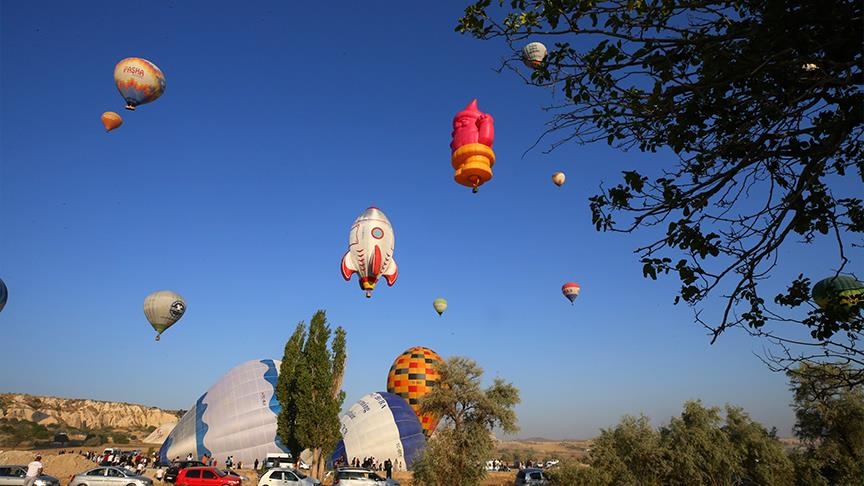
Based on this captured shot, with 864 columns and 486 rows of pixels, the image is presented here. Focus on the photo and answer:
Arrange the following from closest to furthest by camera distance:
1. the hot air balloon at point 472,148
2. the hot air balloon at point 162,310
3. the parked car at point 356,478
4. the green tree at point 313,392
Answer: the hot air balloon at point 472,148 < the parked car at point 356,478 < the green tree at point 313,392 < the hot air balloon at point 162,310

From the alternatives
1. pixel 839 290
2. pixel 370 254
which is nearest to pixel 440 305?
pixel 370 254

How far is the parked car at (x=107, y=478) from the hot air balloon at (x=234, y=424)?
16396 mm

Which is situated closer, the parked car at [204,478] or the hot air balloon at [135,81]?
the parked car at [204,478]

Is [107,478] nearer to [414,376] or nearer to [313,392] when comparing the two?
[313,392]

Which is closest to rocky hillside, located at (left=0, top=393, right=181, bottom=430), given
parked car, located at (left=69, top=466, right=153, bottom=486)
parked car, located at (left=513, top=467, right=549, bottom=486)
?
parked car, located at (left=69, top=466, right=153, bottom=486)

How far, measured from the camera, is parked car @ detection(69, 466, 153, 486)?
2202 cm

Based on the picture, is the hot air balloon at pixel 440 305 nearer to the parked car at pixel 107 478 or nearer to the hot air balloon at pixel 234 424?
the hot air balloon at pixel 234 424

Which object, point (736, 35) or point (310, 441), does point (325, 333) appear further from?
point (736, 35)

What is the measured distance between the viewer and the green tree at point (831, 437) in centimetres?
2569

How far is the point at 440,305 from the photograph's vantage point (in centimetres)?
5384

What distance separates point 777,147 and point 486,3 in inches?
150

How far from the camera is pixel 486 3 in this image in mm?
6211

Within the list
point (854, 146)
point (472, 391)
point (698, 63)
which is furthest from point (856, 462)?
point (698, 63)

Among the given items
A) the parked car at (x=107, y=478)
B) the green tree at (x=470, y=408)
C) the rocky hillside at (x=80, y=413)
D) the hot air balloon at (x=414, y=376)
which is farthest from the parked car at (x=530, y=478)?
the rocky hillside at (x=80, y=413)
